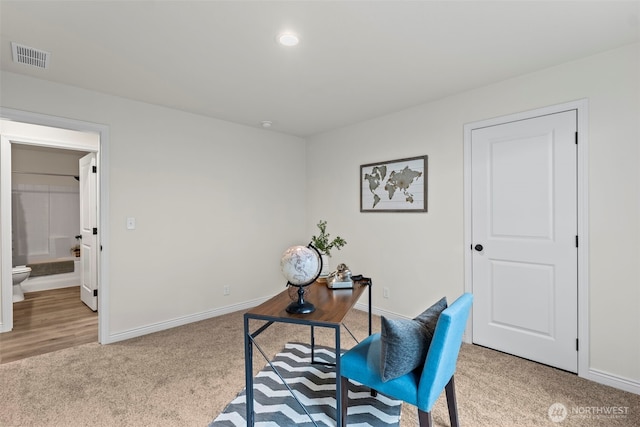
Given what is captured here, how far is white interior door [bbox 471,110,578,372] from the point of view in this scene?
92.9 inches

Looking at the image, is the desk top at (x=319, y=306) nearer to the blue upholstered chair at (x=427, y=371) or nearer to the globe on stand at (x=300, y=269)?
the globe on stand at (x=300, y=269)

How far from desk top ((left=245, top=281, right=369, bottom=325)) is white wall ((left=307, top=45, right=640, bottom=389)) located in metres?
1.29

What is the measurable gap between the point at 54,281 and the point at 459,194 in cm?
609

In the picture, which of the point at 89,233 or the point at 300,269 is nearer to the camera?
the point at 300,269

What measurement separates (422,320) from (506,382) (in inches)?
46.1

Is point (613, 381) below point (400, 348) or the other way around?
below

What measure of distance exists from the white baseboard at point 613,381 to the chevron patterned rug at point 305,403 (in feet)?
4.84

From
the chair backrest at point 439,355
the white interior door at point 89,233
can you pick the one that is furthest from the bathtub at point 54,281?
the chair backrest at point 439,355

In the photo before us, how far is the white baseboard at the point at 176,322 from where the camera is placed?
9.91ft

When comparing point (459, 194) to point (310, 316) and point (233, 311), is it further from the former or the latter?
point (233, 311)

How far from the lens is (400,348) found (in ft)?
4.65

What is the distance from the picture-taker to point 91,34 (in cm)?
195

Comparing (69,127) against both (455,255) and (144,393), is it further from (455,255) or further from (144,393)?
(455,255)

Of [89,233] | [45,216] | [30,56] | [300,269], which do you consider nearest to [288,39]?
[300,269]
